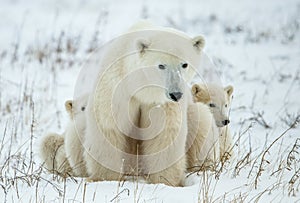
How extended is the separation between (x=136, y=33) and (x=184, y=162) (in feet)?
4.26

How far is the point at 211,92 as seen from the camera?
19.2 feet

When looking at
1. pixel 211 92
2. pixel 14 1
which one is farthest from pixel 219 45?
pixel 14 1

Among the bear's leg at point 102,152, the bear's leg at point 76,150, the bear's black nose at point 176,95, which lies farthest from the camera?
the bear's leg at point 76,150

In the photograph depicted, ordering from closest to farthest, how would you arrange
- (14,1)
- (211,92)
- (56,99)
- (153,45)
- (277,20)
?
1. (153,45)
2. (211,92)
3. (56,99)
4. (277,20)
5. (14,1)

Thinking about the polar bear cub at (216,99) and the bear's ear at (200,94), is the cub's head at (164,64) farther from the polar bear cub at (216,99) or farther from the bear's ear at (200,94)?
the bear's ear at (200,94)

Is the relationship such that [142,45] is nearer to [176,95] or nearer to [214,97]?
[176,95]

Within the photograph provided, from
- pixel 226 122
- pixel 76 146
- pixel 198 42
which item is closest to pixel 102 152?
pixel 76 146

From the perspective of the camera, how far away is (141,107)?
170 inches

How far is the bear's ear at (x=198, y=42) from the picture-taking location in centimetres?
445

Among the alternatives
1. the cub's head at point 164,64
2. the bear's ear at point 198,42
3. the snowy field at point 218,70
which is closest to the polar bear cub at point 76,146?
the snowy field at point 218,70

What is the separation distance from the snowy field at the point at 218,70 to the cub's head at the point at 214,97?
1.29ft

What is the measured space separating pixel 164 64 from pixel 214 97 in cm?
186

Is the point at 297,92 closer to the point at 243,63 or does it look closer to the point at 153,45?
the point at 243,63

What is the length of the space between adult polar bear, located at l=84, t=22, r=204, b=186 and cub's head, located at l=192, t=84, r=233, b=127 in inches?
52.2
